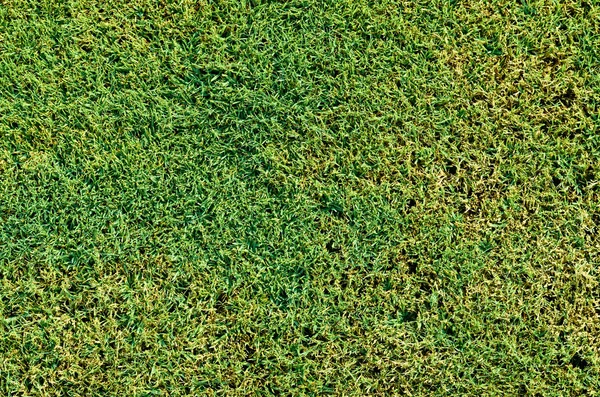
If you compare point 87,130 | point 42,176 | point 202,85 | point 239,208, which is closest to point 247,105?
point 202,85

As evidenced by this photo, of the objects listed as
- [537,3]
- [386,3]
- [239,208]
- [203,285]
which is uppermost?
[537,3]

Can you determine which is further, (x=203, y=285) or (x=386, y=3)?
(x=386, y=3)

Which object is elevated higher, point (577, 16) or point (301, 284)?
point (577, 16)

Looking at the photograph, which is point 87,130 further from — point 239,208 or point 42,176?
point 239,208

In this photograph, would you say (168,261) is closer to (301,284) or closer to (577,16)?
(301,284)

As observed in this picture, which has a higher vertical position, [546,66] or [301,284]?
[546,66]

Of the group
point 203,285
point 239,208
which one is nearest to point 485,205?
point 239,208
